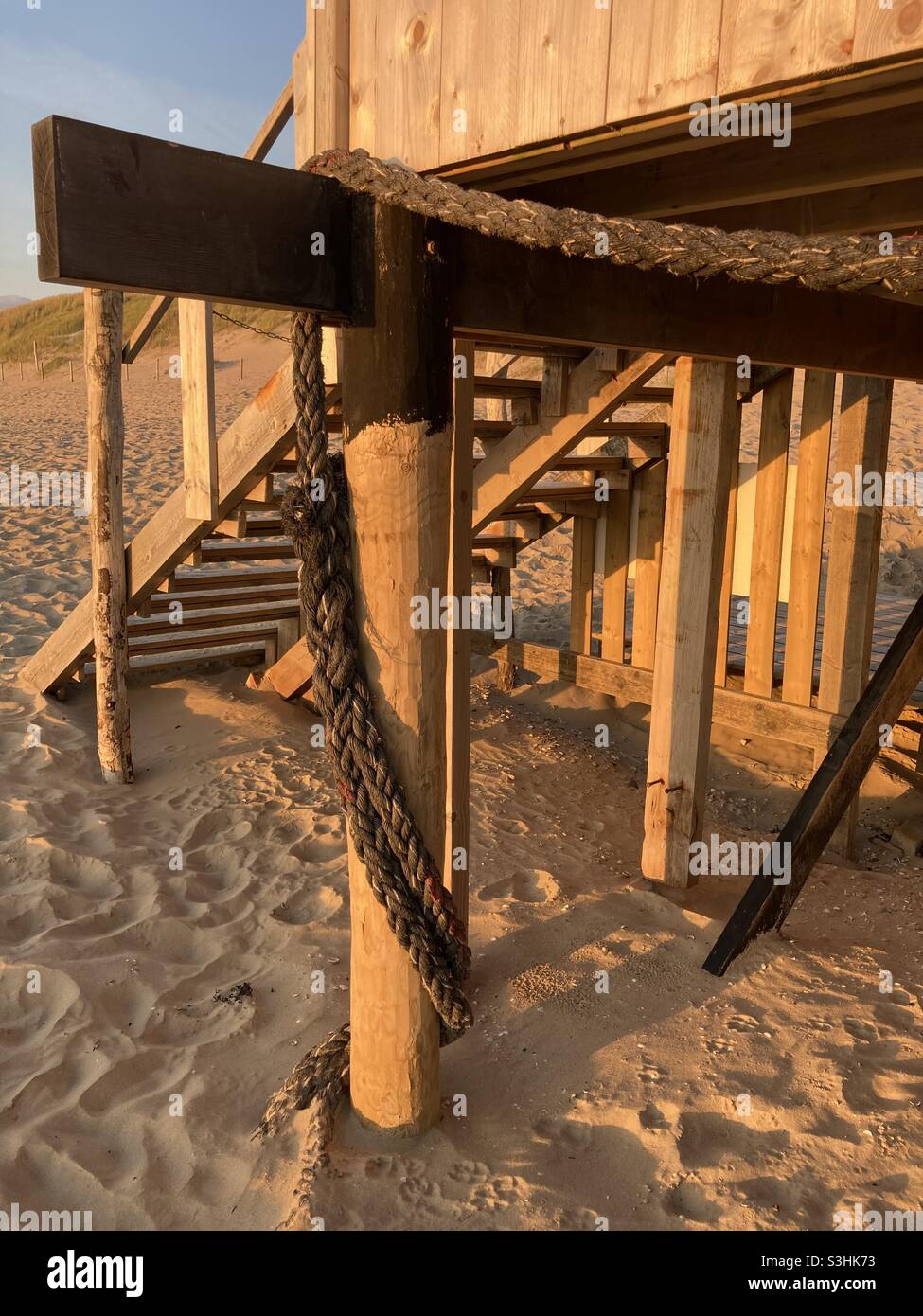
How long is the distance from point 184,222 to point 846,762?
3353mm

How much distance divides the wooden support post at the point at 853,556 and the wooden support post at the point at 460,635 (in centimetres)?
233

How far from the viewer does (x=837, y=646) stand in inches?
204

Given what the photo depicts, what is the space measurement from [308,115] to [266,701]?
15.1 ft

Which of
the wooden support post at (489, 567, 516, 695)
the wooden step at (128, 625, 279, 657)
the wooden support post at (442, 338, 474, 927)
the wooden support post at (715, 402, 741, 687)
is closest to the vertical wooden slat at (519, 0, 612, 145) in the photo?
the wooden support post at (442, 338, 474, 927)

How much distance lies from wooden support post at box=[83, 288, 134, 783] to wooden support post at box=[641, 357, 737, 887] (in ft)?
9.79

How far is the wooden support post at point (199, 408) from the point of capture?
14.0 feet

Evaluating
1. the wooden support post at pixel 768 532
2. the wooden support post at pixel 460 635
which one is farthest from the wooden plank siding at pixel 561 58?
the wooden support post at pixel 768 532

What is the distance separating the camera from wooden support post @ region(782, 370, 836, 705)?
17.4 ft

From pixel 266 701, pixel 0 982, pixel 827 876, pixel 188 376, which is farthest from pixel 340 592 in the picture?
pixel 266 701

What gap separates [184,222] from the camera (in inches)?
74.1

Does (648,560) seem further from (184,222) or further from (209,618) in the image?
(184,222)

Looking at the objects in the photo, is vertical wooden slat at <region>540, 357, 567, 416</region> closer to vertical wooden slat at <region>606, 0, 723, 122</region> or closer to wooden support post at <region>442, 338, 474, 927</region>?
wooden support post at <region>442, 338, 474, 927</region>

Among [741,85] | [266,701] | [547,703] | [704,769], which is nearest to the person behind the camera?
[741,85]

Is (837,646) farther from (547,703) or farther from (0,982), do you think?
(0,982)
